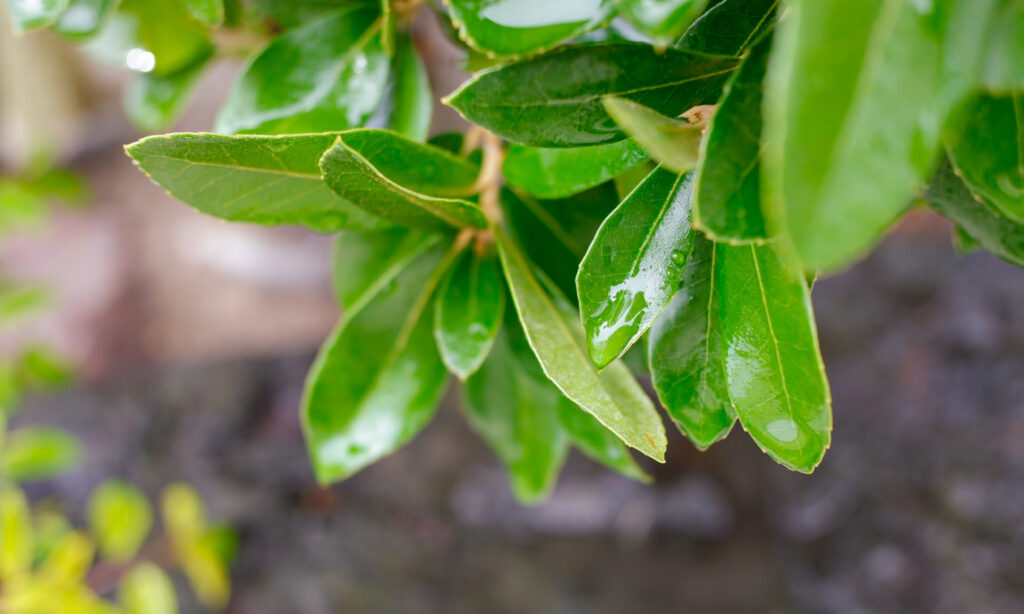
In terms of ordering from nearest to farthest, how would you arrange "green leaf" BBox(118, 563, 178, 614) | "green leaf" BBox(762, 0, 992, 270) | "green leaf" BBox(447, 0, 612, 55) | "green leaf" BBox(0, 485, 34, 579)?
"green leaf" BBox(762, 0, 992, 270)
"green leaf" BBox(447, 0, 612, 55)
"green leaf" BBox(0, 485, 34, 579)
"green leaf" BBox(118, 563, 178, 614)

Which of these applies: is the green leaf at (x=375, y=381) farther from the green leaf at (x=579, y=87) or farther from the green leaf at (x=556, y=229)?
the green leaf at (x=579, y=87)

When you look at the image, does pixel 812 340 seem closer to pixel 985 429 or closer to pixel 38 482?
pixel 985 429

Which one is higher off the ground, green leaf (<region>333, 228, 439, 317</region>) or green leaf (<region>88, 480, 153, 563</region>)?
green leaf (<region>333, 228, 439, 317</region>)

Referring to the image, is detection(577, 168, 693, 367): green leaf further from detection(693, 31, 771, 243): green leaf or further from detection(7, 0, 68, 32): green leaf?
detection(7, 0, 68, 32): green leaf

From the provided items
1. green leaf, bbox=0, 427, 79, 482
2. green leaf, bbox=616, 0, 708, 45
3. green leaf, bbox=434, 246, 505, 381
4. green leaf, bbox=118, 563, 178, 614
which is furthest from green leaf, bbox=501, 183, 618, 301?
green leaf, bbox=118, 563, 178, 614

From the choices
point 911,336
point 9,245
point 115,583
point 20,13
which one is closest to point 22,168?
point 9,245

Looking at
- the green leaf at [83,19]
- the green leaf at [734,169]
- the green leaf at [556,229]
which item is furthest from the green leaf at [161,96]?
the green leaf at [734,169]

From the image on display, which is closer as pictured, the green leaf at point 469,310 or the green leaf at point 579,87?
the green leaf at point 579,87
